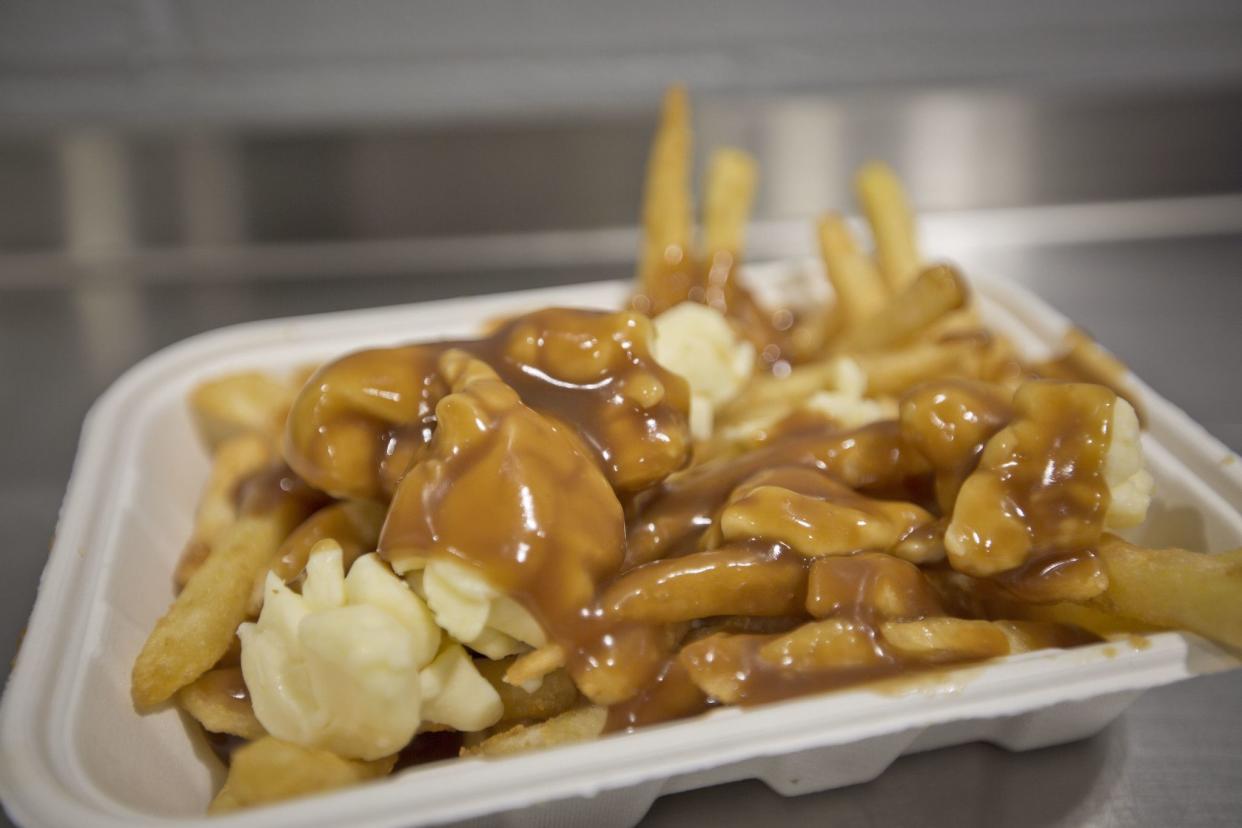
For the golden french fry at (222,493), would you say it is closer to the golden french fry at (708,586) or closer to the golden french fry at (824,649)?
the golden french fry at (708,586)

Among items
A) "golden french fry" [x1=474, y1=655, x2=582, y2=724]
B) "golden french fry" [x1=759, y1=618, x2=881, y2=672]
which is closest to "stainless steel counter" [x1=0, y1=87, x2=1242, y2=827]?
"golden french fry" [x1=474, y1=655, x2=582, y2=724]

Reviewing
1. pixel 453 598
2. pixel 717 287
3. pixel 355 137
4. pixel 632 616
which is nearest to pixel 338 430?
pixel 453 598

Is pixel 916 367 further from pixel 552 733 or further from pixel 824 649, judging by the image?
pixel 552 733

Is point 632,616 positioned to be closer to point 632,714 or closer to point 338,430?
point 632,714

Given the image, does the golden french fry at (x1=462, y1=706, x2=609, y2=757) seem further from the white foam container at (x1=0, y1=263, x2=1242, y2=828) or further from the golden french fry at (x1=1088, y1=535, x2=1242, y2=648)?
the golden french fry at (x1=1088, y1=535, x2=1242, y2=648)

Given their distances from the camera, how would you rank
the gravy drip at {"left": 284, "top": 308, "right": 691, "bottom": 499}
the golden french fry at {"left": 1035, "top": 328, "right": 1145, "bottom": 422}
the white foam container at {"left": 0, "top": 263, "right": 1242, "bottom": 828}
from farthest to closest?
the golden french fry at {"left": 1035, "top": 328, "right": 1145, "bottom": 422} < the gravy drip at {"left": 284, "top": 308, "right": 691, "bottom": 499} < the white foam container at {"left": 0, "top": 263, "right": 1242, "bottom": 828}

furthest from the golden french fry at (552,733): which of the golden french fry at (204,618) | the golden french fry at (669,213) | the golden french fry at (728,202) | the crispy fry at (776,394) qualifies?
the golden french fry at (728,202)
